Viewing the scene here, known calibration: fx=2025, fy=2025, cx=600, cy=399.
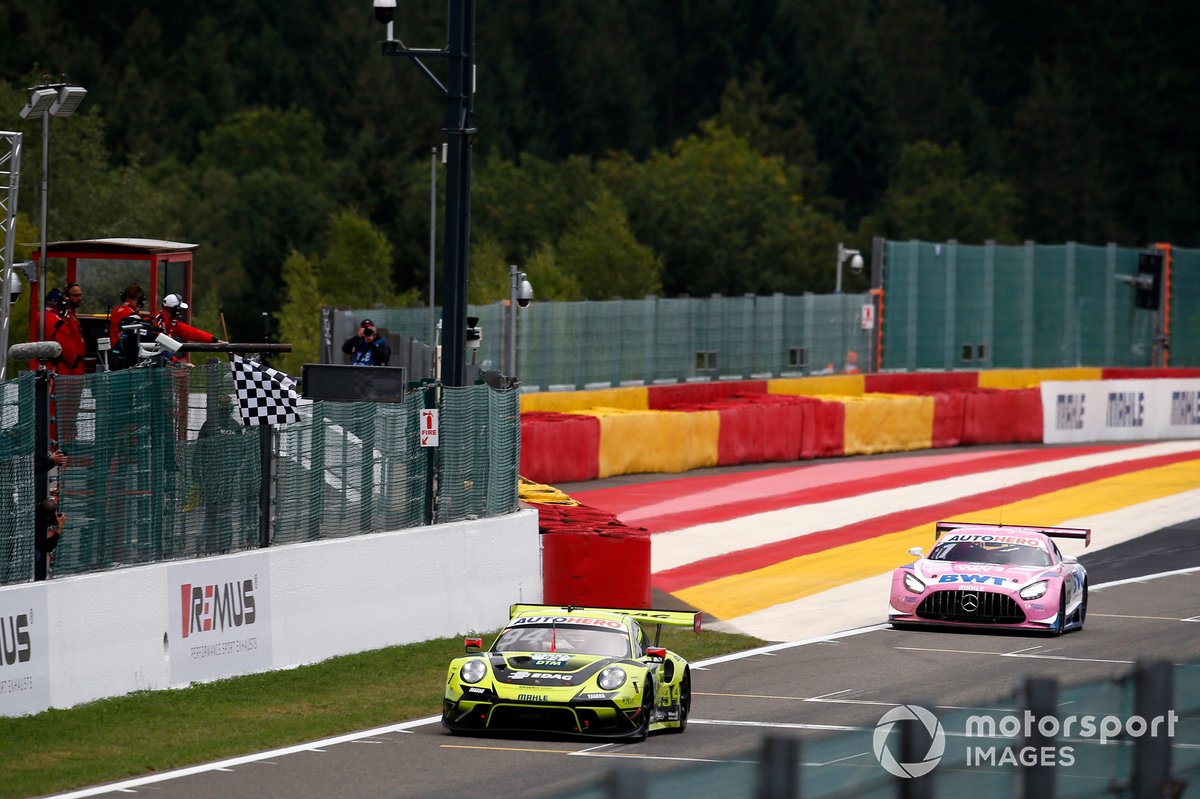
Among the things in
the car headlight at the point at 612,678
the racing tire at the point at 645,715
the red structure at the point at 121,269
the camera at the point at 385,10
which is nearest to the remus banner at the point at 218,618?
the car headlight at the point at 612,678

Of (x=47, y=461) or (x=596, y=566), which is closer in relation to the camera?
(x=47, y=461)

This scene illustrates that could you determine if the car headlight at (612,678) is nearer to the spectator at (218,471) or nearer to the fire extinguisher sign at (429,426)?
the spectator at (218,471)

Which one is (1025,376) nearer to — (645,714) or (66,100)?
(66,100)

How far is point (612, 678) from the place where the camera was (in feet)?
49.4

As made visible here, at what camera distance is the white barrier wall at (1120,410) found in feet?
137

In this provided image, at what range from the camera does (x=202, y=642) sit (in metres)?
16.8

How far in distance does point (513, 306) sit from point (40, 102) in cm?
854

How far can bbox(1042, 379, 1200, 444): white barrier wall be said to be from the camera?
137ft

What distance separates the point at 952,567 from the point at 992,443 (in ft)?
65.3

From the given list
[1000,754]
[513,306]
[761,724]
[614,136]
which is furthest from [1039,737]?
[614,136]

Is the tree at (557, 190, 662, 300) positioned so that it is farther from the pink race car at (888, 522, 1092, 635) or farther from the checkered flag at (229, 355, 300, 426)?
the checkered flag at (229, 355, 300, 426)

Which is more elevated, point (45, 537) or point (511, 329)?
point (511, 329)

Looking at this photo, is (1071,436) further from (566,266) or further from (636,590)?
(566,266)

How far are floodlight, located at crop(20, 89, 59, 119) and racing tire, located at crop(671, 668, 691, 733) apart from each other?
10822 mm
